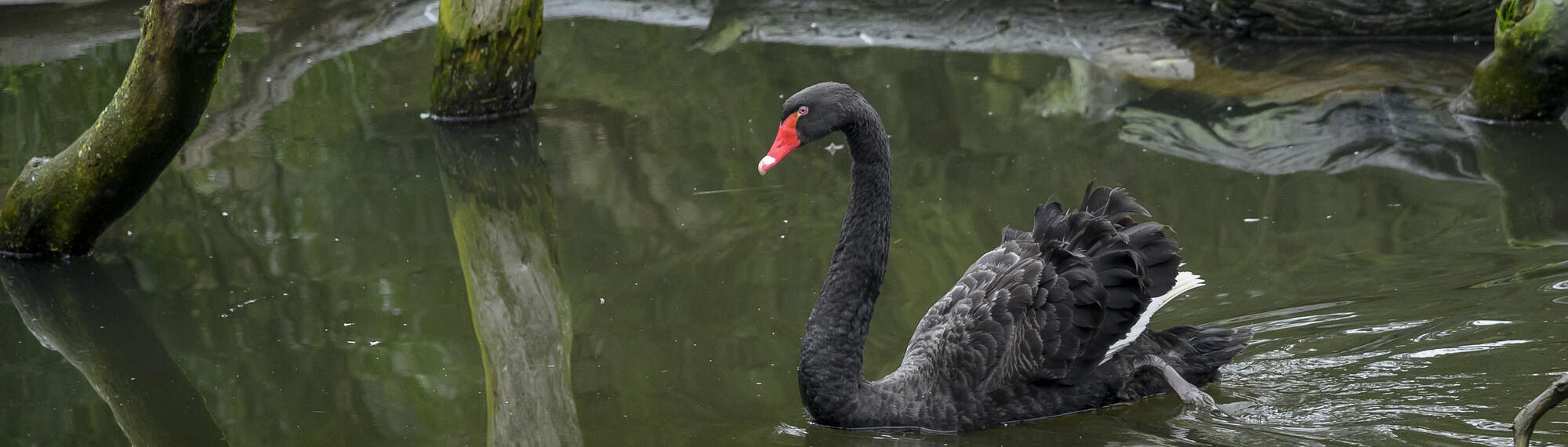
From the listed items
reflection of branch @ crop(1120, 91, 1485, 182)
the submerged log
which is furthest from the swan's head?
the submerged log

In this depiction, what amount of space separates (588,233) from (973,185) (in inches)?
75.8

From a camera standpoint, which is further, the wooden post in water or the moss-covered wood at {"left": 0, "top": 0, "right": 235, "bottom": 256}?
the moss-covered wood at {"left": 0, "top": 0, "right": 235, "bottom": 256}

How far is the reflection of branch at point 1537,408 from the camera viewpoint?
253cm

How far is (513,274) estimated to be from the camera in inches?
216

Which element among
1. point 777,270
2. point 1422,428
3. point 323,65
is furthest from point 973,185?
point 323,65

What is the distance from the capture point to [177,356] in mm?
4730

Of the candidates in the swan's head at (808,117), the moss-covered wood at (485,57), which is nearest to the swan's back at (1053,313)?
the swan's head at (808,117)

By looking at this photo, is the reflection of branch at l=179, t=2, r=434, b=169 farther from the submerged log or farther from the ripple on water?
the submerged log

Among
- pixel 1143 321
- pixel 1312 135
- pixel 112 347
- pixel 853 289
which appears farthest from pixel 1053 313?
pixel 1312 135

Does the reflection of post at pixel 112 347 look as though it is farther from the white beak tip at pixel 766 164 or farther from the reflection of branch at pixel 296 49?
the white beak tip at pixel 766 164

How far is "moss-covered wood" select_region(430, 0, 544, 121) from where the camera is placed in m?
7.70

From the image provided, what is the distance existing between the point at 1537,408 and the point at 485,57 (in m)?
6.39

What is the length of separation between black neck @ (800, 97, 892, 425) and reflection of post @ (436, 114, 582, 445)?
2.45 feet

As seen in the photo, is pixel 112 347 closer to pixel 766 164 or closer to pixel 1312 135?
pixel 766 164
